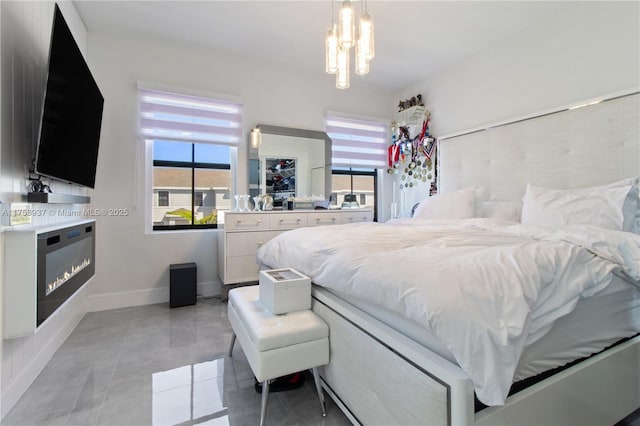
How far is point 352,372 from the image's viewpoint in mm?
1259

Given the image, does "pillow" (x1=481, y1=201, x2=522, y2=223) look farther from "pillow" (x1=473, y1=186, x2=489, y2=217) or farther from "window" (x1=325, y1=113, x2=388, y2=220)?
"window" (x1=325, y1=113, x2=388, y2=220)

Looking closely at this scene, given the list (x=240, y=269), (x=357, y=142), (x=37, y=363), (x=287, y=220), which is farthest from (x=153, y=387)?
(x=357, y=142)

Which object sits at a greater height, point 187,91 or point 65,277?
point 187,91

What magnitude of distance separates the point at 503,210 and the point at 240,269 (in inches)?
101

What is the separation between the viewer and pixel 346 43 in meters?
1.93

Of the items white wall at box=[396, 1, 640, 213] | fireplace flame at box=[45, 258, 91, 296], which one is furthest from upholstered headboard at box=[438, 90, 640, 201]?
fireplace flame at box=[45, 258, 91, 296]

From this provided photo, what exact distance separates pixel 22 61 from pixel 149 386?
1.91 meters

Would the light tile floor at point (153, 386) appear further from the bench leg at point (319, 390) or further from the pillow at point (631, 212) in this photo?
the pillow at point (631, 212)

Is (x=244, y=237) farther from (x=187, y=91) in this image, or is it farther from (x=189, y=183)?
(x=187, y=91)

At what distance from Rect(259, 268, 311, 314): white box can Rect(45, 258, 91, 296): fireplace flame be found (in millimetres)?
1122

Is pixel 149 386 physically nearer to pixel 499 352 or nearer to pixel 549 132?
pixel 499 352

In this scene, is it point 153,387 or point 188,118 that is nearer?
point 153,387

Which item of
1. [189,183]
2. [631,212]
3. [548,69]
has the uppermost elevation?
[548,69]

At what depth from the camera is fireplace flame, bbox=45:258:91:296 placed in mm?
1582
